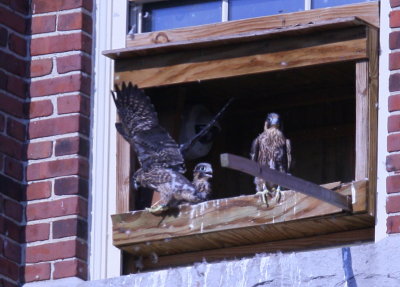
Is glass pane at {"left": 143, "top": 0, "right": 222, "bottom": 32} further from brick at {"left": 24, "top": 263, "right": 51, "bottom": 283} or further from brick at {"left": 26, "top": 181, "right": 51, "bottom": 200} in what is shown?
brick at {"left": 24, "top": 263, "right": 51, "bottom": 283}

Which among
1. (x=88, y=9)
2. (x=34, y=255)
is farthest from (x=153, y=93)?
(x=34, y=255)

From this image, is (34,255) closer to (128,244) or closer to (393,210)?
(128,244)

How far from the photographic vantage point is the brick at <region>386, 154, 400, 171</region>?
20.8 ft

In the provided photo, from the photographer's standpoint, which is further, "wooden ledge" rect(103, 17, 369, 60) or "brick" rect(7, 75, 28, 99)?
"brick" rect(7, 75, 28, 99)

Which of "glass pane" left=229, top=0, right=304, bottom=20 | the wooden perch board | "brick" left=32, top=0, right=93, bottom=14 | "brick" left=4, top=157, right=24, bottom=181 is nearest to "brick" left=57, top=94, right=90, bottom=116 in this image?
"brick" left=4, top=157, right=24, bottom=181

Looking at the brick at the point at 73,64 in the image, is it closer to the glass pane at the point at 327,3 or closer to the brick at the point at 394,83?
the glass pane at the point at 327,3

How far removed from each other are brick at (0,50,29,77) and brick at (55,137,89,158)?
337mm

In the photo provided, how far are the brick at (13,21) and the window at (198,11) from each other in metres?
0.41

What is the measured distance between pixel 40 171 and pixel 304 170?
1.30 meters

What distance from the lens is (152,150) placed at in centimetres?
711

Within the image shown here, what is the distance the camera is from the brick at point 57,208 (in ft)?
22.2

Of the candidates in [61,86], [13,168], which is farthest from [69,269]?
[61,86]

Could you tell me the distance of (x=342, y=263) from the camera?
243 inches

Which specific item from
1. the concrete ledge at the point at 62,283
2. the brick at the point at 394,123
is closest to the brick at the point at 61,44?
the concrete ledge at the point at 62,283
